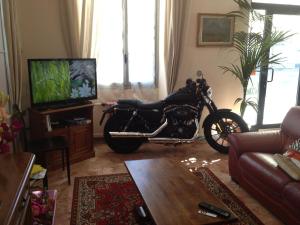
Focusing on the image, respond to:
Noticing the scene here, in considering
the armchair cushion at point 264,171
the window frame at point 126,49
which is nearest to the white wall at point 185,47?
the window frame at point 126,49

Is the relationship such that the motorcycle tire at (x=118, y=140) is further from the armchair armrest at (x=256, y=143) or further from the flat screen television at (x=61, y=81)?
the armchair armrest at (x=256, y=143)

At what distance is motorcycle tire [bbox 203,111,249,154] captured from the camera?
3.81 m

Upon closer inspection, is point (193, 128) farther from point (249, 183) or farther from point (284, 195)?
point (284, 195)

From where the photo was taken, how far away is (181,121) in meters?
3.69

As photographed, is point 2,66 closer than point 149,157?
Yes

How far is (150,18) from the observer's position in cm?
408

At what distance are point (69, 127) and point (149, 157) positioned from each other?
1.10 m

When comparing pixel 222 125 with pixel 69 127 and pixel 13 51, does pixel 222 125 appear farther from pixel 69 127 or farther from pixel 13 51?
pixel 13 51

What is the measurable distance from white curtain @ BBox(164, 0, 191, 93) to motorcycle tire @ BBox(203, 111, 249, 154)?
800mm

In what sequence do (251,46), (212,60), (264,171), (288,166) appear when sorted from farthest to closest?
1. (212,60)
2. (251,46)
3. (264,171)
4. (288,166)

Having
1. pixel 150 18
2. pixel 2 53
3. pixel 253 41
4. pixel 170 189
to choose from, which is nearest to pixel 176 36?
pixel 150 18

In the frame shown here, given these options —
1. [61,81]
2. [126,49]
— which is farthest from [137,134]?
[126,49]

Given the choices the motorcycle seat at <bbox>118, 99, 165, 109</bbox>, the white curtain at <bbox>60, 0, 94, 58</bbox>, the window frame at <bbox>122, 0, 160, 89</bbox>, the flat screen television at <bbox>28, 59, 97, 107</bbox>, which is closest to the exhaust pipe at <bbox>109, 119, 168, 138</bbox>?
the motorcycle seat at <bbox>118, 99, 165, 109</bbox>

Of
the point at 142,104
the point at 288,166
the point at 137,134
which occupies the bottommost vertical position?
the point at 137,134
